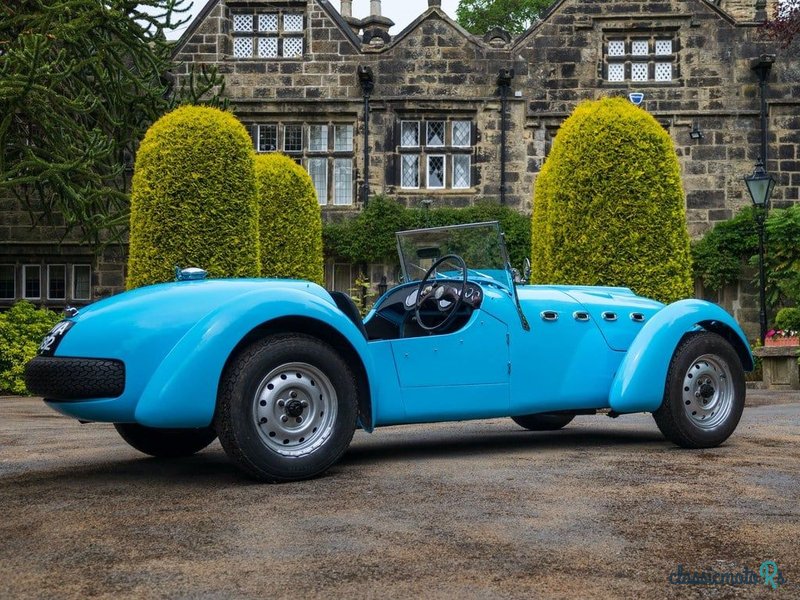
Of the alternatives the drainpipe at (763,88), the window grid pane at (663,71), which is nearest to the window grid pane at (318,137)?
the window grid pane at (663,71)

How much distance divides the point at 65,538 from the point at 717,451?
4.35m

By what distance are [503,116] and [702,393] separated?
14.9 m

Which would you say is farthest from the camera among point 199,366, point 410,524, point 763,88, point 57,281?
point 57,281

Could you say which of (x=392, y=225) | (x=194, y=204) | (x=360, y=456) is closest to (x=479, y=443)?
(x=360, y=456)

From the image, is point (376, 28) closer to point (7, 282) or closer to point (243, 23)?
point (243, 23)

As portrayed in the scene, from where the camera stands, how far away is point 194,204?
14344 mm

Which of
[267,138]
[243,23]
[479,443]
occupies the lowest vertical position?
[479,443]

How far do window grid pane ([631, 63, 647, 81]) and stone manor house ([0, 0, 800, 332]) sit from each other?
41mm

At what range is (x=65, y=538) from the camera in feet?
13.5

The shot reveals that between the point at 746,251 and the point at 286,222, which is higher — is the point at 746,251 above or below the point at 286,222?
below

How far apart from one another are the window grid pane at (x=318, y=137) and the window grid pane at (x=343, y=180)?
44cm

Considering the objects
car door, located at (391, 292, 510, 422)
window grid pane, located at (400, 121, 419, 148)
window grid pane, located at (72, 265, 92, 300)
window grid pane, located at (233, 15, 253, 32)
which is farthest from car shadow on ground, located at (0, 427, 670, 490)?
window grid pane, located at (72, 265, 92, 300)

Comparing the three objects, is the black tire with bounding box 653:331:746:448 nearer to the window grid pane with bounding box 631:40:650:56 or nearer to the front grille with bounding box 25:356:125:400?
the front grille with bounding box 25:356:125:400

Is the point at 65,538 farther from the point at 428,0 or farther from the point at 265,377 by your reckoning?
the point at 428,0
